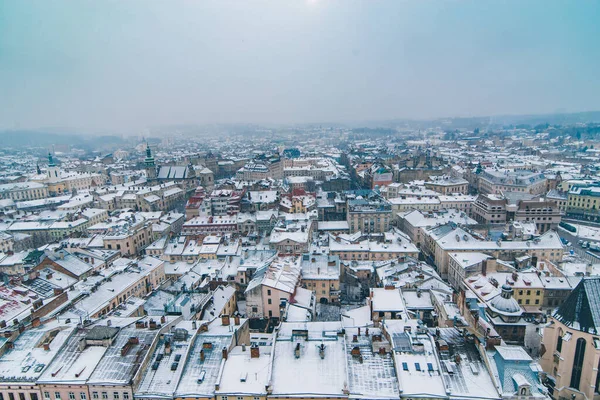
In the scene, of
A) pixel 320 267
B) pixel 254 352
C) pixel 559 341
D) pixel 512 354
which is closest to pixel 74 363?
pixel 254 352

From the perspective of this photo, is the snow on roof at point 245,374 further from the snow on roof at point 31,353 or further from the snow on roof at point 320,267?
the snow on roof at point 320,267

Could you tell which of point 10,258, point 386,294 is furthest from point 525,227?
point 10,258

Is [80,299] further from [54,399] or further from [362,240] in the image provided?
[362,240]

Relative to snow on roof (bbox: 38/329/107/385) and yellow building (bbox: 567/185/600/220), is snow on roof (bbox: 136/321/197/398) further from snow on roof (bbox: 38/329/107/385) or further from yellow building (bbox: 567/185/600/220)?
yellow building (bbox: 567/185/600/220)

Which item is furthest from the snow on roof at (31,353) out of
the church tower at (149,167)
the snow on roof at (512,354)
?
the church tower at (149,167)

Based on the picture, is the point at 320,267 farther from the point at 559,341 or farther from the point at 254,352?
the point at 559,341

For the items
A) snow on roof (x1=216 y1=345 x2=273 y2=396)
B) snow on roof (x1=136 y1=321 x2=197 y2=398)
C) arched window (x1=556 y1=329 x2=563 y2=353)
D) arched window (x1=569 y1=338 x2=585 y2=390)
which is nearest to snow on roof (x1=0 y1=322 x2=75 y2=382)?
snow on roof (x1=136 y1=321 x2=197 y2=398)
